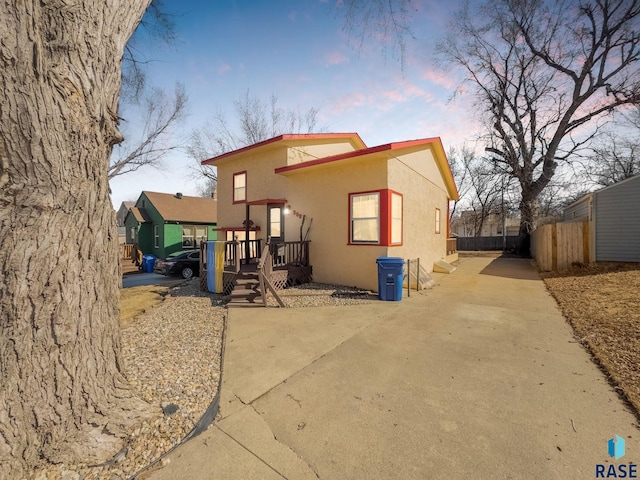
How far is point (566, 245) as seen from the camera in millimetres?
10828

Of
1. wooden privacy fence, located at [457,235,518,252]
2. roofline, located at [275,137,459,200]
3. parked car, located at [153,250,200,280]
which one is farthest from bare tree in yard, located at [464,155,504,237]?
parked car, located at [153,250,200,280]

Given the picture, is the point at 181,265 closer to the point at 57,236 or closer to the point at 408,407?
the point at 57,236

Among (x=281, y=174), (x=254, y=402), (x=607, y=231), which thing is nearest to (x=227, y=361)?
(x=254, y=402)

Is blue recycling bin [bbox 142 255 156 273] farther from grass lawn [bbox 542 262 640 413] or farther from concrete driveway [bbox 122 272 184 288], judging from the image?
grass lawn [bbox 542 262 640 413]

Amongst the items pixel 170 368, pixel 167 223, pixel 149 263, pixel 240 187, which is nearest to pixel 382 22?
pixel 170 368

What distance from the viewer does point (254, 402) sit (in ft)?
8.82

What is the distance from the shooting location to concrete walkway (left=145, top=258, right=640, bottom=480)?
1936 mm

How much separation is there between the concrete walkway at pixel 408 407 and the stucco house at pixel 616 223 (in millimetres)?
8759

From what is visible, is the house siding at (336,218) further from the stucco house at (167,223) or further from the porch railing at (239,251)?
the stucco house at (167,223)

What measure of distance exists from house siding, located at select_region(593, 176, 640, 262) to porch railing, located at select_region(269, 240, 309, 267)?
11.3m

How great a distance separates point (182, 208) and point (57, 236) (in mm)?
20351

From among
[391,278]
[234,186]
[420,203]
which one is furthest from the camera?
[234,186]

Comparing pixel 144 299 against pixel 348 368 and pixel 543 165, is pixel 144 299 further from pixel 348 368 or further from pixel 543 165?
pixel 543 165

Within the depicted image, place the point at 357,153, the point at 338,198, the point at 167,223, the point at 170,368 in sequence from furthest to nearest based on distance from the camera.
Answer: the point at 167,223, the point at 338,198, the point at 357,153, the point at 170,368
